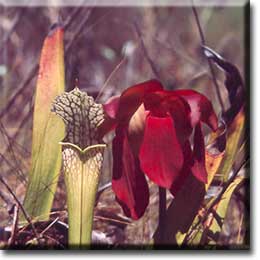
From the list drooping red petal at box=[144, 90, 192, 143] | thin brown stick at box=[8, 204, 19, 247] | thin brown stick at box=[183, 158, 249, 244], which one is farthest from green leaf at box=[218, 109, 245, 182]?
thin brown stick at box=[8, 204, 19, 247]

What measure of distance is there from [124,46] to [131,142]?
0.93ft

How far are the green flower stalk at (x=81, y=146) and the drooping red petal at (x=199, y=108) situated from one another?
0.84ft

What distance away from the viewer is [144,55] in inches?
85.6

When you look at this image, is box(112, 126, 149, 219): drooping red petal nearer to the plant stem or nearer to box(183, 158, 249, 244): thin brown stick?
A: the plant stem

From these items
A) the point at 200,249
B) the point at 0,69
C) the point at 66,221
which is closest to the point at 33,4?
the point at 0,69

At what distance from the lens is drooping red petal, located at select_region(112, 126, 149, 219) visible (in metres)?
2.14

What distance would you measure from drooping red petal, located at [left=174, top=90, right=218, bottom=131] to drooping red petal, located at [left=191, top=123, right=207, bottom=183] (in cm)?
Result: 2

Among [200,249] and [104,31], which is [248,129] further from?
[104,31]

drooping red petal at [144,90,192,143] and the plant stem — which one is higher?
drooping red petal at [144,90,192,143]

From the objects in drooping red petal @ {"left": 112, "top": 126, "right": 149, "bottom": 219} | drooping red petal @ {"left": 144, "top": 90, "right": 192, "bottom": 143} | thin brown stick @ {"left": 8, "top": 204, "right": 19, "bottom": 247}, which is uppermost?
drooping red petal @ {"left": 144, "top": 90, "right": 192, "bottom": 143}

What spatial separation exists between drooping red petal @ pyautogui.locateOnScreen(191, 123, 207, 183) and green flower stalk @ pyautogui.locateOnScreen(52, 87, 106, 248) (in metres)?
0.27

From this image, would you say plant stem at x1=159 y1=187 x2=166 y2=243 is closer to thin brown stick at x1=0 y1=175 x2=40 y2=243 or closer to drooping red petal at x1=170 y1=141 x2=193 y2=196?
drooping red petal at x1=170 y1=141 x2=193 y2=196

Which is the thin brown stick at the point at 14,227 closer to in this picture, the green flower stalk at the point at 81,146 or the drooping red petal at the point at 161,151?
the green flower stalk at the point at 81,146

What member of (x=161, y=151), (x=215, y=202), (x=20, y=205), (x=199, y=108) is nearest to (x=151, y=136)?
(x=161, y=151)
